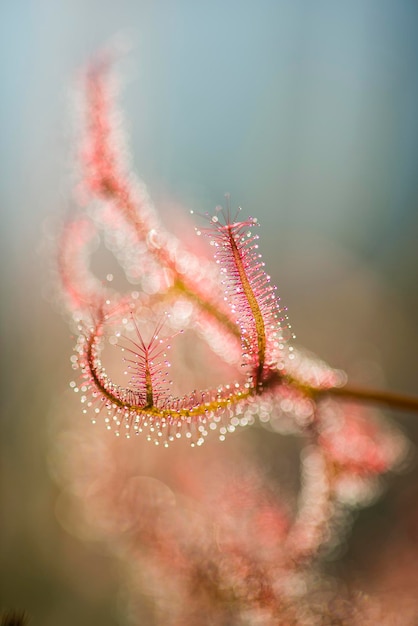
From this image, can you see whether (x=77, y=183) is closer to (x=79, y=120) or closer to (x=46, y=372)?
(x=79, y=120)

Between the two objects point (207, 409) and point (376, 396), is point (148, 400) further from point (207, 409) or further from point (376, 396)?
point (376, 396)

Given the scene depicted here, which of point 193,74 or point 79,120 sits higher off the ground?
point 193,74

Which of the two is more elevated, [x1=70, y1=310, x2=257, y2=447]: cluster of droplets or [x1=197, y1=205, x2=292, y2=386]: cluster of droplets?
[x1=197, y1=205, x2=292, y2=386]: cluster of droplets

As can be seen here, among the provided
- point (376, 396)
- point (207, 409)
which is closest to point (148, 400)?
point (207, 409)

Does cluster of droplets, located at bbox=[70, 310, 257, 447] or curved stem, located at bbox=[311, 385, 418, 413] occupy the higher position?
curved stem, located at bbox=[311, 385, 418, 413]

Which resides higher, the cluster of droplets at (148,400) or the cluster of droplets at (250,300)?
the cluster of droplets at (250,300)

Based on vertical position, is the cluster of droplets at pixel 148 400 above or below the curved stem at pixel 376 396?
below

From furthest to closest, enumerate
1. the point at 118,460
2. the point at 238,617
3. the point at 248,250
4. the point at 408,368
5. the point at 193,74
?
the point at 193,74 < the point at 408,368 < the point at 118,460 < the point at 238,617 < the point at 248,250

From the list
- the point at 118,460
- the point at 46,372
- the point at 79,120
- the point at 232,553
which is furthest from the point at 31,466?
the point at 79,120
